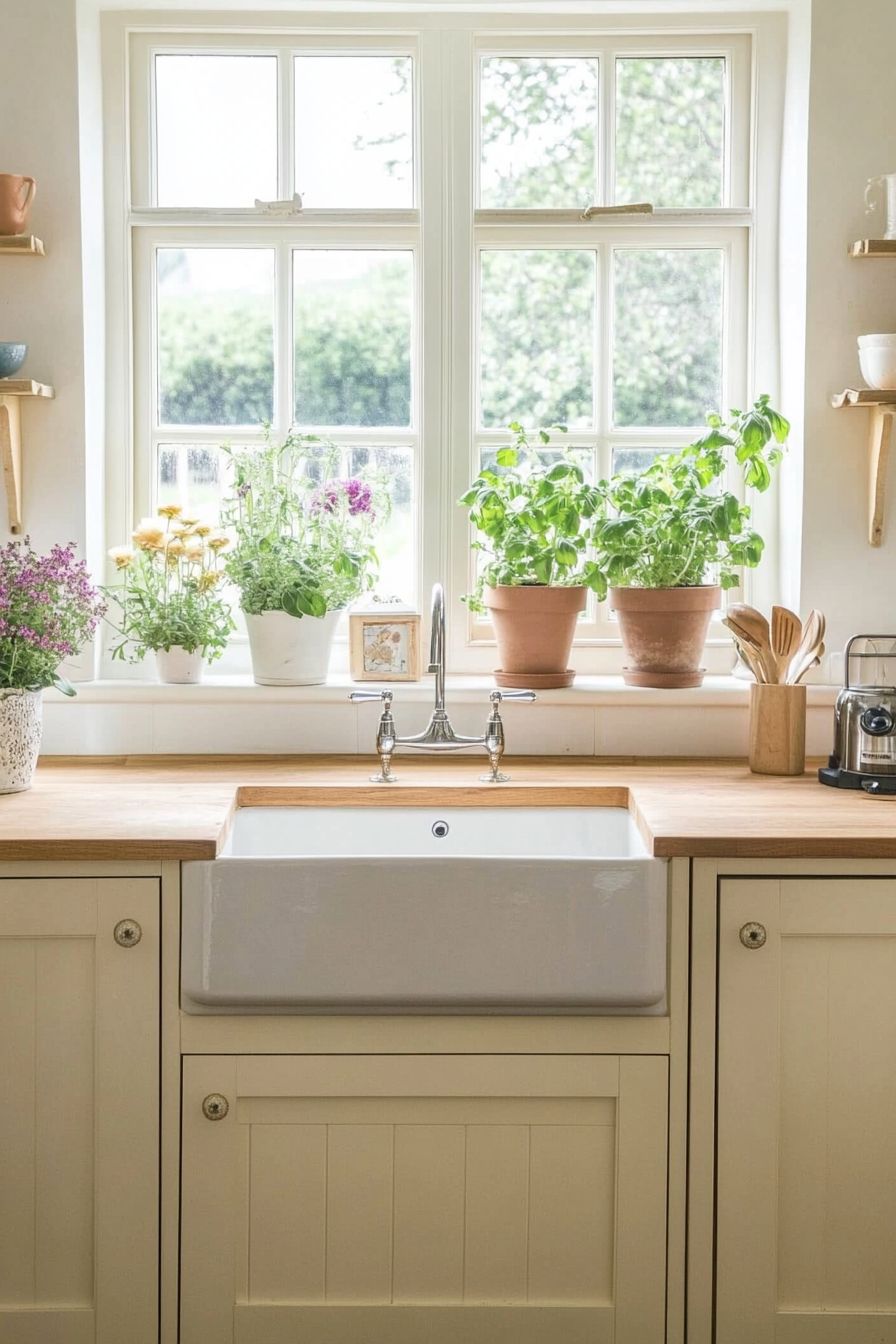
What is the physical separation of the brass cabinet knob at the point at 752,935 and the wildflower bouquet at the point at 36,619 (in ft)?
3.87

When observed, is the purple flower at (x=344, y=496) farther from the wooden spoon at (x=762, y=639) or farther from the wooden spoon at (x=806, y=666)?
the wooden spoon at (x=806, y=666)

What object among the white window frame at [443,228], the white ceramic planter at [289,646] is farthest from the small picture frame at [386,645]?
the white window frame at [443,228]

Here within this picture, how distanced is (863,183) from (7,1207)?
2.30 metres

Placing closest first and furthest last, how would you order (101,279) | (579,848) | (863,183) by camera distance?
(579,848) → (863,183) → (101,279)

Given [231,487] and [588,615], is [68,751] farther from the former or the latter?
[588,615]

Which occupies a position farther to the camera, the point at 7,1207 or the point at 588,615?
the point at 588,615

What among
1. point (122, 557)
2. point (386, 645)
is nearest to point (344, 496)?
point (386, 645)

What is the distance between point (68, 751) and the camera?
2.45 meters

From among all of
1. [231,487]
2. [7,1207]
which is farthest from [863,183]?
[7,1207]

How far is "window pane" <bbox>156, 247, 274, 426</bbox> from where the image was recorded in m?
2.63

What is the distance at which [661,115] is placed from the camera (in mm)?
2600

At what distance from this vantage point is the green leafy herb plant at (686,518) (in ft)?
7.81

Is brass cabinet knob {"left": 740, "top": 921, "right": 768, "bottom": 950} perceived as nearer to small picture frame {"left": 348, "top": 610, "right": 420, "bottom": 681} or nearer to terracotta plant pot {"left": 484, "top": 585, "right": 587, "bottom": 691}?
terracotta plant pot {"left": 484, "top": 585, "right": 587, "bottom": 691}

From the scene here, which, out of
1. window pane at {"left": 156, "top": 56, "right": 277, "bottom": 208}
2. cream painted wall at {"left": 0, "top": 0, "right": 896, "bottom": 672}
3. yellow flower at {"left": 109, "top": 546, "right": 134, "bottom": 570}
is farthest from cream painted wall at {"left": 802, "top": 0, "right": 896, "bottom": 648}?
yellow flower at {"left": 109, "top": 546, "right": 134, "bottom": 570}
